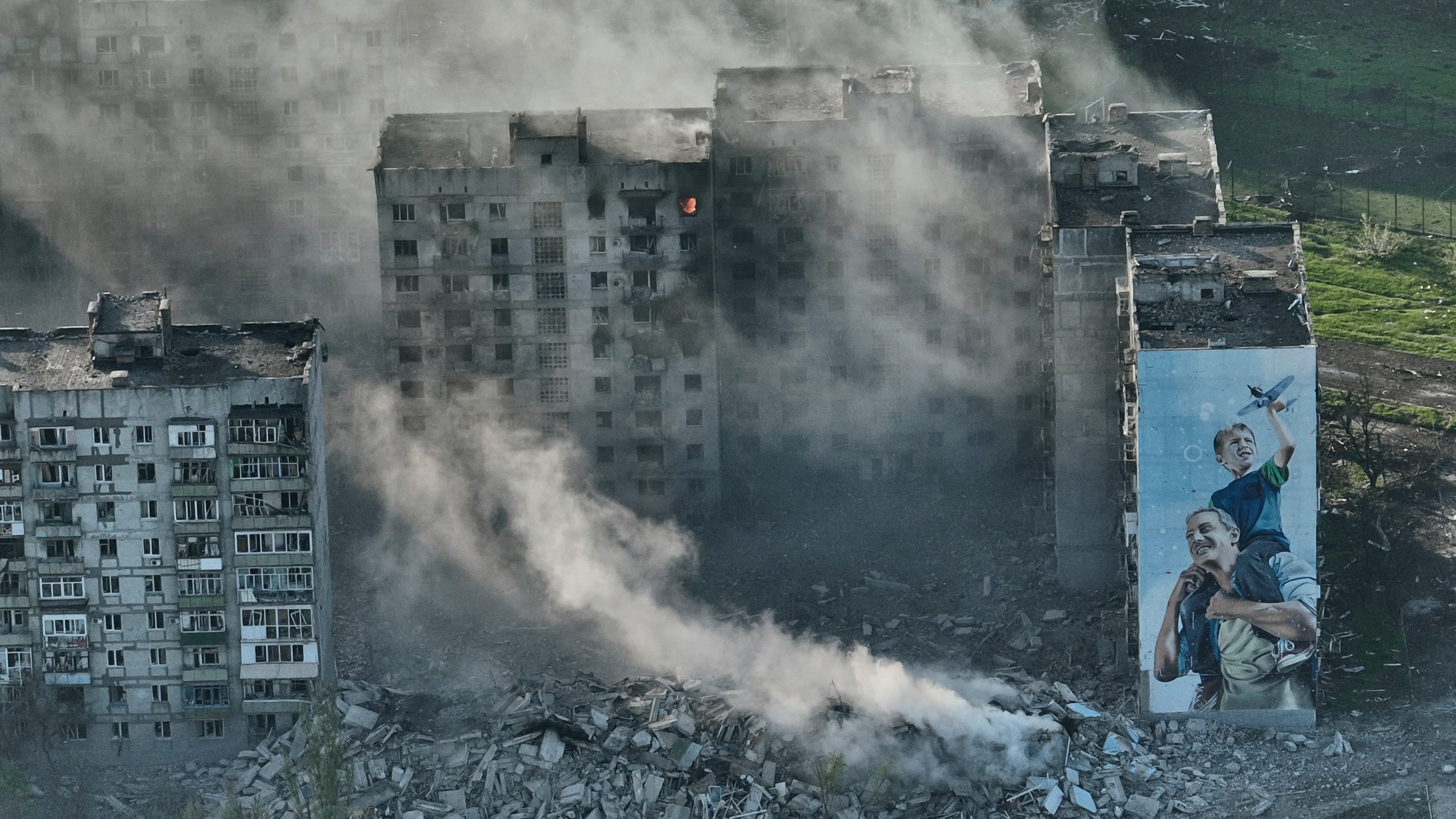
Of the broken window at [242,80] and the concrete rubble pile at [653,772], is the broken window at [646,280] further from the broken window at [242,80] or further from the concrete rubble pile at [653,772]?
the broken window at [242,80]

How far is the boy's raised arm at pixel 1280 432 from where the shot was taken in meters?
154

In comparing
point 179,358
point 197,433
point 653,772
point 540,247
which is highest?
point 540,247

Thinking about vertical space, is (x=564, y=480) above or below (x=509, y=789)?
above

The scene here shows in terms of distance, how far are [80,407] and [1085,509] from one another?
48.8 metres

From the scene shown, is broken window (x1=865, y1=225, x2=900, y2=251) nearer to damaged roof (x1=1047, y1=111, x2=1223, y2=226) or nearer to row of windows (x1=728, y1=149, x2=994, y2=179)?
row of windows (x1=728, y1=149, x2=994, y2=179)

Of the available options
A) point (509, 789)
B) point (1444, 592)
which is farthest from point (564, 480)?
point (1444, 592)

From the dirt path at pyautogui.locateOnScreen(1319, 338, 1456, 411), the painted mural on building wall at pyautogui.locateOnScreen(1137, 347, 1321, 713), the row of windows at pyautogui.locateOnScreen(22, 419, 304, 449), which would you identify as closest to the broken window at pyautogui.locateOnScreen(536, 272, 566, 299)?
the row of windows at pyautogui.locateOnScreen(22, 419, 304, 449)

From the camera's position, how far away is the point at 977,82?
7082 inches

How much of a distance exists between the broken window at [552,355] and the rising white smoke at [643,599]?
380cm

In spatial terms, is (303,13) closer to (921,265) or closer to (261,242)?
(261,242)

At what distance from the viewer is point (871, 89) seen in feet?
582

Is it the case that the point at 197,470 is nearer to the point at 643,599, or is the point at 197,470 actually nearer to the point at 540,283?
the point at 643,599

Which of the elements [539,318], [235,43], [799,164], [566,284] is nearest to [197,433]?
[539,318]

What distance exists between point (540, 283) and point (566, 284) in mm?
1339
